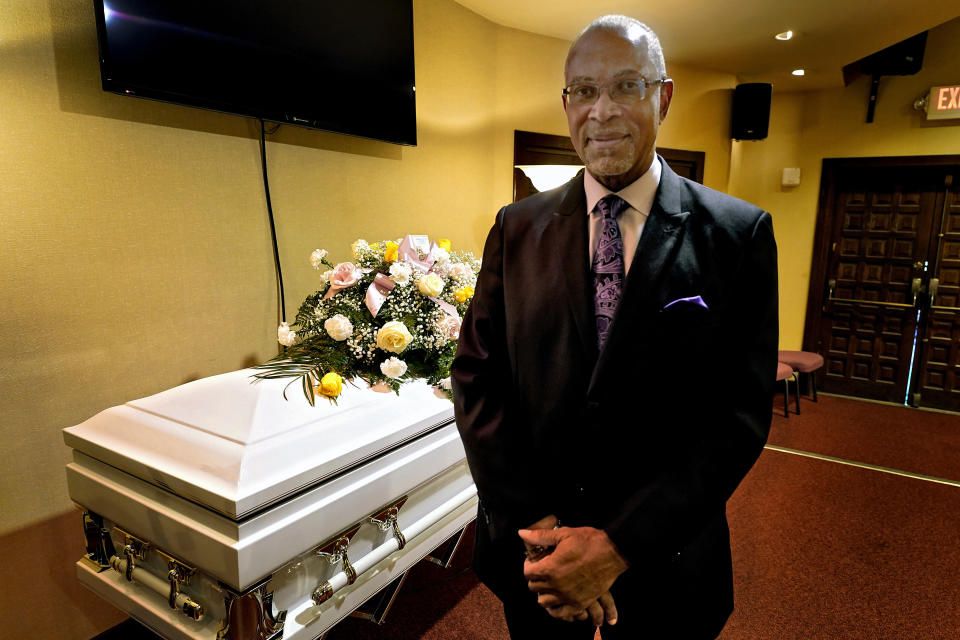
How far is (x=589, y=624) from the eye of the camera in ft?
3.72

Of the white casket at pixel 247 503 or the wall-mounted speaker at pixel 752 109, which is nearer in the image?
the white casket at pixel 247 503

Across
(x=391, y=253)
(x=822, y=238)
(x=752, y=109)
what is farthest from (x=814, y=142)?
(x=391, y=253)

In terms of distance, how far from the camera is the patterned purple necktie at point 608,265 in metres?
1.01

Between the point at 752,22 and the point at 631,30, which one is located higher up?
the point at 752,22

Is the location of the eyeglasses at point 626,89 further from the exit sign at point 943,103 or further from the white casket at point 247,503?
the exit sign at point 943,103

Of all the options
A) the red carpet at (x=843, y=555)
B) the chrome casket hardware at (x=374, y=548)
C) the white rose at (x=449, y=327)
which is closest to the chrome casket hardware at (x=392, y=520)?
the chrome casket hardware at (x=374, y=548)

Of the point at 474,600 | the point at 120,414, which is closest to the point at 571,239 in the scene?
the point at 120,414

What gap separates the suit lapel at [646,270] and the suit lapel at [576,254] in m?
0.05

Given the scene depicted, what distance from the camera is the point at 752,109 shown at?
14.4 feet

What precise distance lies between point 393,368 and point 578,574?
0.90 m

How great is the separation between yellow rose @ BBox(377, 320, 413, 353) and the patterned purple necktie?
2.61ft

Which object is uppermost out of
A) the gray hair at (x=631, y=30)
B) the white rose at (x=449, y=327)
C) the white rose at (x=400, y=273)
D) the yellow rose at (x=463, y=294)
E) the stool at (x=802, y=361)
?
the gray hair at (x=631, y=30)

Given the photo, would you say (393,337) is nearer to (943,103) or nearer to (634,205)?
(634,205)

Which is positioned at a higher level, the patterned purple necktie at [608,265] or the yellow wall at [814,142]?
the yellow wall at [814,142]
